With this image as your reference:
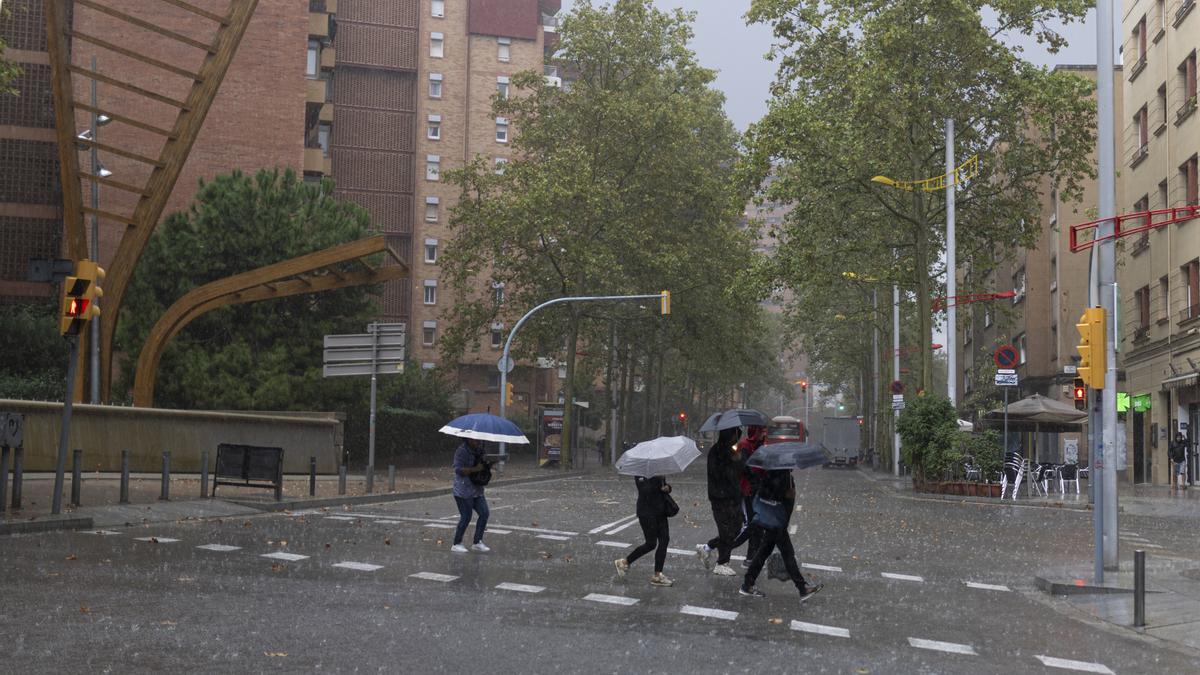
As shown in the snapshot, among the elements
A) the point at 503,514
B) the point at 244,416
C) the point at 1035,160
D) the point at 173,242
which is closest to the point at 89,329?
the point at 244,416

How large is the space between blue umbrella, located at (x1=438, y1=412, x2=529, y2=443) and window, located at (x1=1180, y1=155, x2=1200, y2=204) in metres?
29.2

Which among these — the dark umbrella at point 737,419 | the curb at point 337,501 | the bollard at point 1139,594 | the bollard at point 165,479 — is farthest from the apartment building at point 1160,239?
the bollard at point 1139,594

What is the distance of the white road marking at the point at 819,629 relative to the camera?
31.6 ft

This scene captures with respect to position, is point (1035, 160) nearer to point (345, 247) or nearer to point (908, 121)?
point (908, 121)

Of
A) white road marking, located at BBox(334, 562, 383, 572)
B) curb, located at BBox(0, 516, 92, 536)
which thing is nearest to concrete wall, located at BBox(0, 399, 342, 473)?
curb, located at BBox(0, 516, 92, 536)

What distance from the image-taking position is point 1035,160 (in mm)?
38625

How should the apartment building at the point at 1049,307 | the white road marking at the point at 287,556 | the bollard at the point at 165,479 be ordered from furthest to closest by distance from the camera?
the apartment building at the point at 1049,307, the bollard at the point at 165,479, the white road marking at the point at 287,556

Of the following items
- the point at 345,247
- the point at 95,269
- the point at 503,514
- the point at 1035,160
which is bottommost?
the point at 503,514

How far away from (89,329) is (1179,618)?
88.2 feet

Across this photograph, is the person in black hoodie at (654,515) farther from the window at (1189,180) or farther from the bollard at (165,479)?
the window at (1189,180)

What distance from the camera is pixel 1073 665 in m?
8.79

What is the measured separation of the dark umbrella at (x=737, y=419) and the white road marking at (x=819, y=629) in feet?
10.0

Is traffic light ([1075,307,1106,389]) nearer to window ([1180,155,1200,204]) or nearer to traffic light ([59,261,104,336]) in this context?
traffic light ([59,261,104,336])

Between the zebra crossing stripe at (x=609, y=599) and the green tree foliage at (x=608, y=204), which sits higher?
the green tree foliage at (x=608, y=204)
